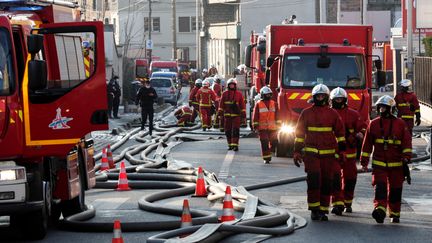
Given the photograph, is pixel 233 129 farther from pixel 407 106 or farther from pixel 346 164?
pixel 346 164

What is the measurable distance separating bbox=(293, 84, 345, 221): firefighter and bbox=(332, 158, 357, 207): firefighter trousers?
0.28 m

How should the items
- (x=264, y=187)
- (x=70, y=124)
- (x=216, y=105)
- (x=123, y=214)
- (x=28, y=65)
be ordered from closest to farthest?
1. (x=28, y=65)
2. (x=70, y=124)
3. (x=123, y=214)
4. (x=264, y=187)
5. (x=216, y=105)

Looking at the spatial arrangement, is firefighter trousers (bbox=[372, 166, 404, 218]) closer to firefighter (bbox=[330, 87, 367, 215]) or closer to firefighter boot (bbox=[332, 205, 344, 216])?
firefighter (bbox=[330, 87, 367, 215])

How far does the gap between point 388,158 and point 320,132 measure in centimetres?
93

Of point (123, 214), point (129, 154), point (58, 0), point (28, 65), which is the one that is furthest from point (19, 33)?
point (129, 154)

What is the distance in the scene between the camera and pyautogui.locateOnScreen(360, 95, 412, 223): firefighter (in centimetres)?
1438

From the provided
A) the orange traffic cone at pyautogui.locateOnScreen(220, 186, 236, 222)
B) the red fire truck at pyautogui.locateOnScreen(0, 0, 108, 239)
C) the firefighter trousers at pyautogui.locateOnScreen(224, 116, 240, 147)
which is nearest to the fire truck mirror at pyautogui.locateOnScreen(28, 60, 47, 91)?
the red fire truck at pyautogui.locateOnScreen(0, 0, 108, 239)

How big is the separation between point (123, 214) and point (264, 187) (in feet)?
12.3

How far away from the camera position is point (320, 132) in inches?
582

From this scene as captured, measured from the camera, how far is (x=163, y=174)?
19.3 meters

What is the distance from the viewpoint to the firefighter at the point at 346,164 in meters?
15.1

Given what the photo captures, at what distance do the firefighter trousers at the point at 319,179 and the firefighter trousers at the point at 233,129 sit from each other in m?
12.4

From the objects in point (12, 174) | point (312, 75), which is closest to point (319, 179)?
point (12, 174)

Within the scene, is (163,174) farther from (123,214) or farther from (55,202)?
(55,202)
